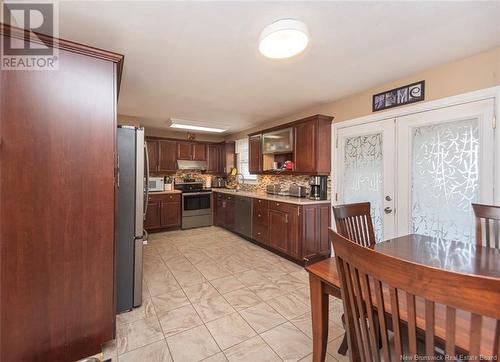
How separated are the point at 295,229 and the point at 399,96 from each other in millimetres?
2121

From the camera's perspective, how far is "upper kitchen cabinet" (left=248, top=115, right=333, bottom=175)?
343 cm

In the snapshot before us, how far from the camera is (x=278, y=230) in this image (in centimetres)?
362

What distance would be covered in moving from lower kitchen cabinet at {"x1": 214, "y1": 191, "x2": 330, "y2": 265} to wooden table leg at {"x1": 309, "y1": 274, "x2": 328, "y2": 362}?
1.92m

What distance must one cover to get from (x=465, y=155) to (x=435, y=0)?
146 cm

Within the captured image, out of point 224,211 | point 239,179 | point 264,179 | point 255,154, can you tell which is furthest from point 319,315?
point 239,179

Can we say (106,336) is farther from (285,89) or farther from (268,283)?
(285,89)

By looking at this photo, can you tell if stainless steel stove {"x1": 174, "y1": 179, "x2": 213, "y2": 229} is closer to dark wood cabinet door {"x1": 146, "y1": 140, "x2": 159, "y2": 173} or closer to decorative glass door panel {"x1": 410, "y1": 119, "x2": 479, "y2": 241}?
dark wood cabinet door {"x1": 146, "y1": 140, "x2": 159, "y2": 173}

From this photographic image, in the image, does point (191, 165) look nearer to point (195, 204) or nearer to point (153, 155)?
point (153, 155)

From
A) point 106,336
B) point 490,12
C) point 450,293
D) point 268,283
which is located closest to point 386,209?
point 268,283

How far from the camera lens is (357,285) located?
2.72 feet

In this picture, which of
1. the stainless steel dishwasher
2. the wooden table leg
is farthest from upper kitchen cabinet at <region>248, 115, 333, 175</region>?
the wooden table leg

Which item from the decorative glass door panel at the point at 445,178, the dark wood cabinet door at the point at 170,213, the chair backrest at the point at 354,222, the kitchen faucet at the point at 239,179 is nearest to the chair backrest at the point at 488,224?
the decorative glass door panel at the point at 445,178

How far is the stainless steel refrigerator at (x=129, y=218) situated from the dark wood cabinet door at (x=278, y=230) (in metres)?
2.05

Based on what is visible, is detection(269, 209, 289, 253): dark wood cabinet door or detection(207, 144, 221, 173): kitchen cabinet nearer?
detection(269, 209, 289, 253): dark wood cabinet door
